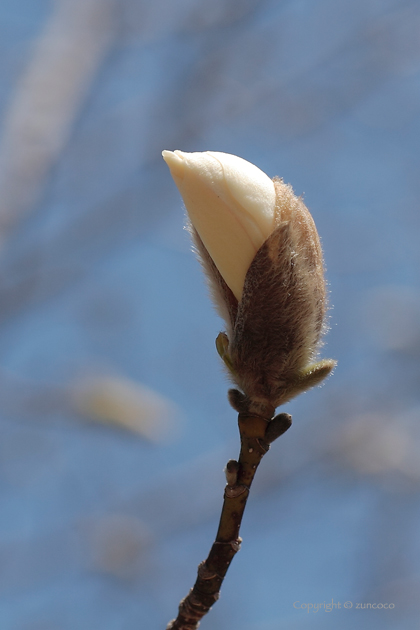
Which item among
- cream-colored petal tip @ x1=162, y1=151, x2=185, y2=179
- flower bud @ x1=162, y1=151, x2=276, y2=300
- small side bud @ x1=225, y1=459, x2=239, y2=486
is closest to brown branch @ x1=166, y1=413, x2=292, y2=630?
small side bud @ x1=225, y1=459, x2=239, y2=486

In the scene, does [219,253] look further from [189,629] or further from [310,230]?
[189,629]

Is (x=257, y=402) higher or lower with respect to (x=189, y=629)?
higher

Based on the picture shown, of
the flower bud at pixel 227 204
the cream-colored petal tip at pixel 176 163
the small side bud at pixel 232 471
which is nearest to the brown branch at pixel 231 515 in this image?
the small side bud at pixel 232 471

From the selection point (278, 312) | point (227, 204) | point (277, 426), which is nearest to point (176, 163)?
point (227, 204)

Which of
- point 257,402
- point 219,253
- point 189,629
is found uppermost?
point 219,253

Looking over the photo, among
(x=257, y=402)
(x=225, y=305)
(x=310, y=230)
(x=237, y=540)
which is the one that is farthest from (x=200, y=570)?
(x=310, y=230)

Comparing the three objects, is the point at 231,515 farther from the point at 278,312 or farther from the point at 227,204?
the point at 227,204

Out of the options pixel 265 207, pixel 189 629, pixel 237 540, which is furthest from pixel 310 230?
pixel 189 629
